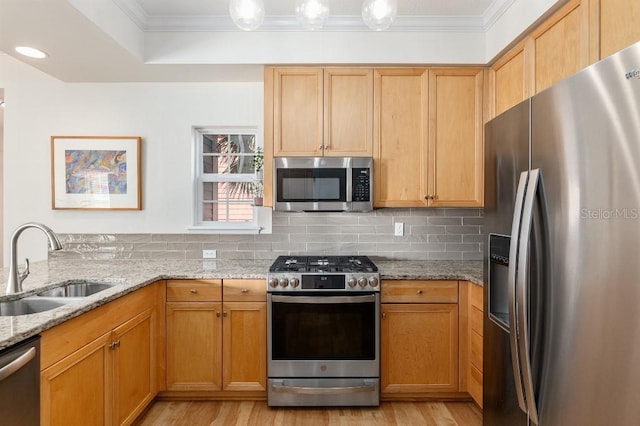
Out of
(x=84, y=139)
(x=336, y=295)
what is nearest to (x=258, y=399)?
(x=336, y=295)

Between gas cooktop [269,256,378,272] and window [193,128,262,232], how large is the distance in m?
0.63

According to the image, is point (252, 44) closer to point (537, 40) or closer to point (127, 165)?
point (127, 165)

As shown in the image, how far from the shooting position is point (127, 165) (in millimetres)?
3059

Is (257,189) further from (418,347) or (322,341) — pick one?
(418,347)

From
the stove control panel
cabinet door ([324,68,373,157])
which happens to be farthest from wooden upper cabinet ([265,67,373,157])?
the stove control panel

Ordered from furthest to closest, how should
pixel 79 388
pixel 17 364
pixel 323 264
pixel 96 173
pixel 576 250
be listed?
pixel 96 173 → pixel 323 264 → pixel 79 388 → pixel 17 364 → pixel 576 250

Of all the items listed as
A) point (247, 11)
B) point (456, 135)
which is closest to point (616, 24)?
point (456, 135)

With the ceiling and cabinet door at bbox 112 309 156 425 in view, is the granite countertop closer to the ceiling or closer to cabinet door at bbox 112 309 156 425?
cabinet door at bbox 112 309 156 425

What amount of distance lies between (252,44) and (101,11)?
3.10ft

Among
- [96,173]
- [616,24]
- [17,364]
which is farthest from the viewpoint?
[96,173]

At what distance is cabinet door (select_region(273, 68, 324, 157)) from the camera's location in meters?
2.72

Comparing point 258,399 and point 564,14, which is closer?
point 564,14

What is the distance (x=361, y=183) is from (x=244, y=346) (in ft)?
4.60

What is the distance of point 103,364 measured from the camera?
6.02 feet
